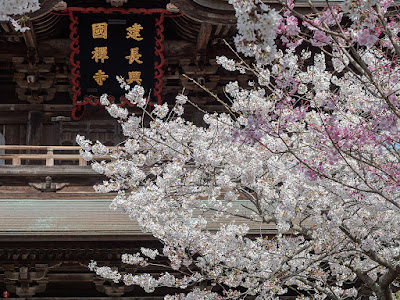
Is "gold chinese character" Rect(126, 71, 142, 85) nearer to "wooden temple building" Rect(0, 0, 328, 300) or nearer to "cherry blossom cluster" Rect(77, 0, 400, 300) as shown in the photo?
"wooden temple building" Rect(0, 0, 328, 300)

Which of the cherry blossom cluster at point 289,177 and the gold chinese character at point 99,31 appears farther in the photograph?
the gold chinese character at point 99,31

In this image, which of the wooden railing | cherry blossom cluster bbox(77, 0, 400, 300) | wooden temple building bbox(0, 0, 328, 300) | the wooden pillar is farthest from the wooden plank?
the wooden pillar

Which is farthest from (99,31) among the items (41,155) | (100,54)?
(41,155)

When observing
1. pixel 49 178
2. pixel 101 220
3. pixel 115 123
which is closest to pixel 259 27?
pixel 101 220

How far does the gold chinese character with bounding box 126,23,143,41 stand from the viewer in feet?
36.8

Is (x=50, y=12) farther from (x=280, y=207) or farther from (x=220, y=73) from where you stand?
(x=280, y=207)

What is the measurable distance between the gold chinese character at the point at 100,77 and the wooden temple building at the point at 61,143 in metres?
0.69

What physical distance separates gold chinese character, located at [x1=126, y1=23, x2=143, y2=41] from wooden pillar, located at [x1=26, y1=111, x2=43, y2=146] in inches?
90.2

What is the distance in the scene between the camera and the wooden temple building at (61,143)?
30.9 feet

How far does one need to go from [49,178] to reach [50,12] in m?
2.80

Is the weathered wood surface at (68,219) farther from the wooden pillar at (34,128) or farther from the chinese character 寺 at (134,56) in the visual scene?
the chinese character 寺 at (134,56)

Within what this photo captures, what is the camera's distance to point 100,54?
1122 centimetres

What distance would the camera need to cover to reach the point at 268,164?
291 inches

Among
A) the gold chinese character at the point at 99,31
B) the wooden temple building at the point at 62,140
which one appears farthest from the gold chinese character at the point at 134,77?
the gold chinese character at the point at 99,31
